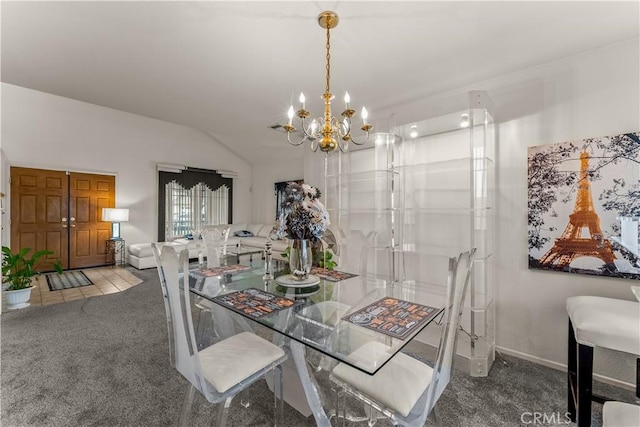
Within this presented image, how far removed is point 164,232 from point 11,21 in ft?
16.0

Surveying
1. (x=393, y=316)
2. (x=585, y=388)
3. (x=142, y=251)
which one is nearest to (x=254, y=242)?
(x=142, y=251)

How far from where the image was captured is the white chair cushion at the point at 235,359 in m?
1.27

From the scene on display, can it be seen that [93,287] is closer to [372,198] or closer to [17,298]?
[17,298]

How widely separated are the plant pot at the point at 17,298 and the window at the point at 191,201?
3.06 m

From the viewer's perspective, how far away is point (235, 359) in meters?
1.40

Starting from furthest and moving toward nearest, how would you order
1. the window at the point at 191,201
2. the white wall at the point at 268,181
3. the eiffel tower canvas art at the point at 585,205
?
the white wall at the point at 268,181, the window at the point at 191,201, the eiffel tower canvas art at the point at 585,205

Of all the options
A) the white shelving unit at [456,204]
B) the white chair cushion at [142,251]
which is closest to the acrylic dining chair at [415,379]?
the white shelving unit at [456,204]

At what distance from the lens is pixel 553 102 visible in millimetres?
2211

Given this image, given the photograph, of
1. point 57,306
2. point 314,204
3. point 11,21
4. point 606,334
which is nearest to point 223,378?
point 314,204

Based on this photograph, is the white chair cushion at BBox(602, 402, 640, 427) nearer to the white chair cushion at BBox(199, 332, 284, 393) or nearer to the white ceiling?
the white chair cushion at BBox(199, 332, 284, 393)

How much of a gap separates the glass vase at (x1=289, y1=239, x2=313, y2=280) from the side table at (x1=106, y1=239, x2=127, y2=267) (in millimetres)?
5361

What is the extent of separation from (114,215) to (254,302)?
17.2 ft

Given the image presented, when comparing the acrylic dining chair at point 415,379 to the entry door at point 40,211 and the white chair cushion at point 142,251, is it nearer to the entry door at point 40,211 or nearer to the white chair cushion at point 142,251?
the white chair cushion at point 142,251

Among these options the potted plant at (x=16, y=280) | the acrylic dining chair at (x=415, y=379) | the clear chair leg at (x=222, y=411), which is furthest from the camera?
the potted plant at (x=16, y=280)
